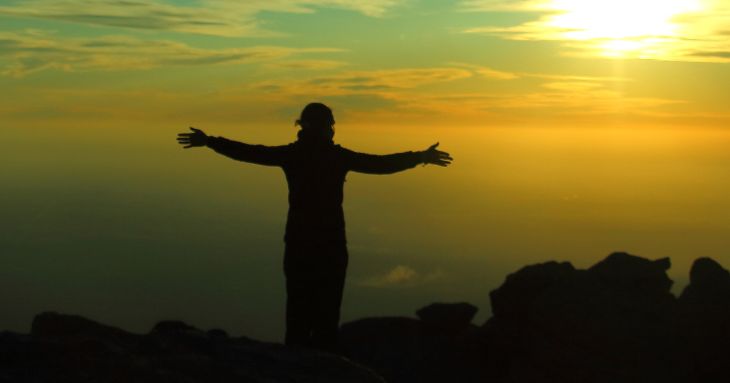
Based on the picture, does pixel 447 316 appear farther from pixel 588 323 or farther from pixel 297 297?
pixel 297 297

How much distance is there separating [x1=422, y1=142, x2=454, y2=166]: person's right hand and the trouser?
3.95 ft

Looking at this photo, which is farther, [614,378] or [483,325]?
[483,325]

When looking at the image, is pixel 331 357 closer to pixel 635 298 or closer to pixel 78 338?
pixel 78 338

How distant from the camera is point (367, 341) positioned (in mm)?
14109

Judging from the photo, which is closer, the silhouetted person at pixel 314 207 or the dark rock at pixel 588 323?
the silhouetted person at pixel 314 207

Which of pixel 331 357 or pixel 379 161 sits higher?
pixel 379 161

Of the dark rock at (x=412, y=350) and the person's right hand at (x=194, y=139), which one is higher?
the person's right hand at (x=194, y=139)

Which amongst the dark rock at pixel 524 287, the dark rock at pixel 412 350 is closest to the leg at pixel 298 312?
the dark rock at pixel 412 350

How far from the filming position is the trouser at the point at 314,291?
990 cm

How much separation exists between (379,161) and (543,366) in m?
4.67

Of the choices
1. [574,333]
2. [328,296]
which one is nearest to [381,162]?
[328,296]

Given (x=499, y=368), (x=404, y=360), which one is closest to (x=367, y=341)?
(x=404, y=360)

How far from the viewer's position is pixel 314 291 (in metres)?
10.0

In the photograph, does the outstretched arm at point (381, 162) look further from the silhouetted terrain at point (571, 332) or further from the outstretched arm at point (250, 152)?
the silhouetted terrain at point (571, 332)
